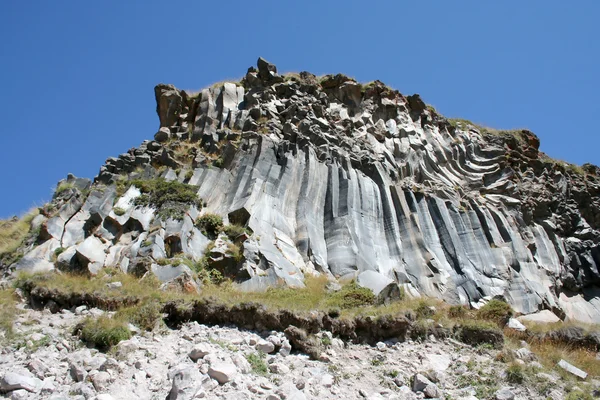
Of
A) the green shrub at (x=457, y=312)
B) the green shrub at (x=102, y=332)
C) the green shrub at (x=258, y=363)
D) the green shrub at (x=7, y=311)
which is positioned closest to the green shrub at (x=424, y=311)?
the green shrub at (x=457, y=312)

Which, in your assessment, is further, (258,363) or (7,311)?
(7,311)

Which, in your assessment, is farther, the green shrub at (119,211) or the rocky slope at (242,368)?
the green shrub at (119,211)

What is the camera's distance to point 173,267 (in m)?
17.1

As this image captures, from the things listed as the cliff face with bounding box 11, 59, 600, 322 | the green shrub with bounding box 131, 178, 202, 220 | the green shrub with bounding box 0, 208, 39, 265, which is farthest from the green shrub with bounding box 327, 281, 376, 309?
the green shrub with bounding box 0, 208, 39, 265

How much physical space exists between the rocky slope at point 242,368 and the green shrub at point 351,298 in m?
2.15

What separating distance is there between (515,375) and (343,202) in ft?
42.1

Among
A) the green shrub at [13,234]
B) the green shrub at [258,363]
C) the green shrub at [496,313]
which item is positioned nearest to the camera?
the green shrub at [258,363]

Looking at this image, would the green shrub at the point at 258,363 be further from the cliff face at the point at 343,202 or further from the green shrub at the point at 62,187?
the green shrub at the point at 62,187

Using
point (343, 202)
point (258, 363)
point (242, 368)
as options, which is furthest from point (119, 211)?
point (242, 368)

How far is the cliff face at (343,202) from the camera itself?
19484 millimetres

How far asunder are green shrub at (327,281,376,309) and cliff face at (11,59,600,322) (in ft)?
1.81

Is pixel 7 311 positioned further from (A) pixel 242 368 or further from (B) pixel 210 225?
(B) pixel 210 225

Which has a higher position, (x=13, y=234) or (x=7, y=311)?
(x=13, y=234)

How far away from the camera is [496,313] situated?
1673 cm
